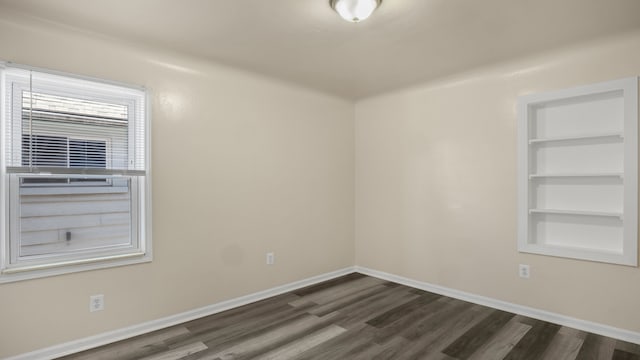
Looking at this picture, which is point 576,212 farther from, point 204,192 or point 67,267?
point 67,267

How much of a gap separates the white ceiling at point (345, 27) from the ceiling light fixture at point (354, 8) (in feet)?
0.32

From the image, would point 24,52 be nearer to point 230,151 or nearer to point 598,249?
point 230,151

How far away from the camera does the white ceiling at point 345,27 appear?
2203 mm

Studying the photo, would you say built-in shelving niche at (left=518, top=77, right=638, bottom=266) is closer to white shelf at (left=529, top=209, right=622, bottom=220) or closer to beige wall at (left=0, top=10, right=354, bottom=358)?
white shelf at (left=529, top=209, right=622, bottom=220)

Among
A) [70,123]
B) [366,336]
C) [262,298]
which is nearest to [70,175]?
[70,123]

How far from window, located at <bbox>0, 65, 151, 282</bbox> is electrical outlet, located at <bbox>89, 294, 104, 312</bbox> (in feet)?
0.81

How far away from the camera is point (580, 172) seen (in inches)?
117

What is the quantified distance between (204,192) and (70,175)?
1.05m

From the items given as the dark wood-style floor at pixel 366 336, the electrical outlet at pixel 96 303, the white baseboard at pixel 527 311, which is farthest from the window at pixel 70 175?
the white baseboard at pixel 527 311

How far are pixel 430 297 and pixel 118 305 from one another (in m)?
3.00

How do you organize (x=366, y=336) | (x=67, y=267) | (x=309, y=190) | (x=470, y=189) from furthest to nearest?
(x=309, y=190) → (x=470, y=189) → (x=366, y=336) → (x=67, y=267)

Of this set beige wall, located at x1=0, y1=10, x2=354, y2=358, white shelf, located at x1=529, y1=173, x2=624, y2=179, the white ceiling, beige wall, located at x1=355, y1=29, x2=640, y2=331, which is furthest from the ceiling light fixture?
white shelf, located at x1=529, y1=173, x2=624, y2=179

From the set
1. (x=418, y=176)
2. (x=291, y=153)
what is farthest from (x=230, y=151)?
(x=418, y=176)

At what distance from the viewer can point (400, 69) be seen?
343 cm
